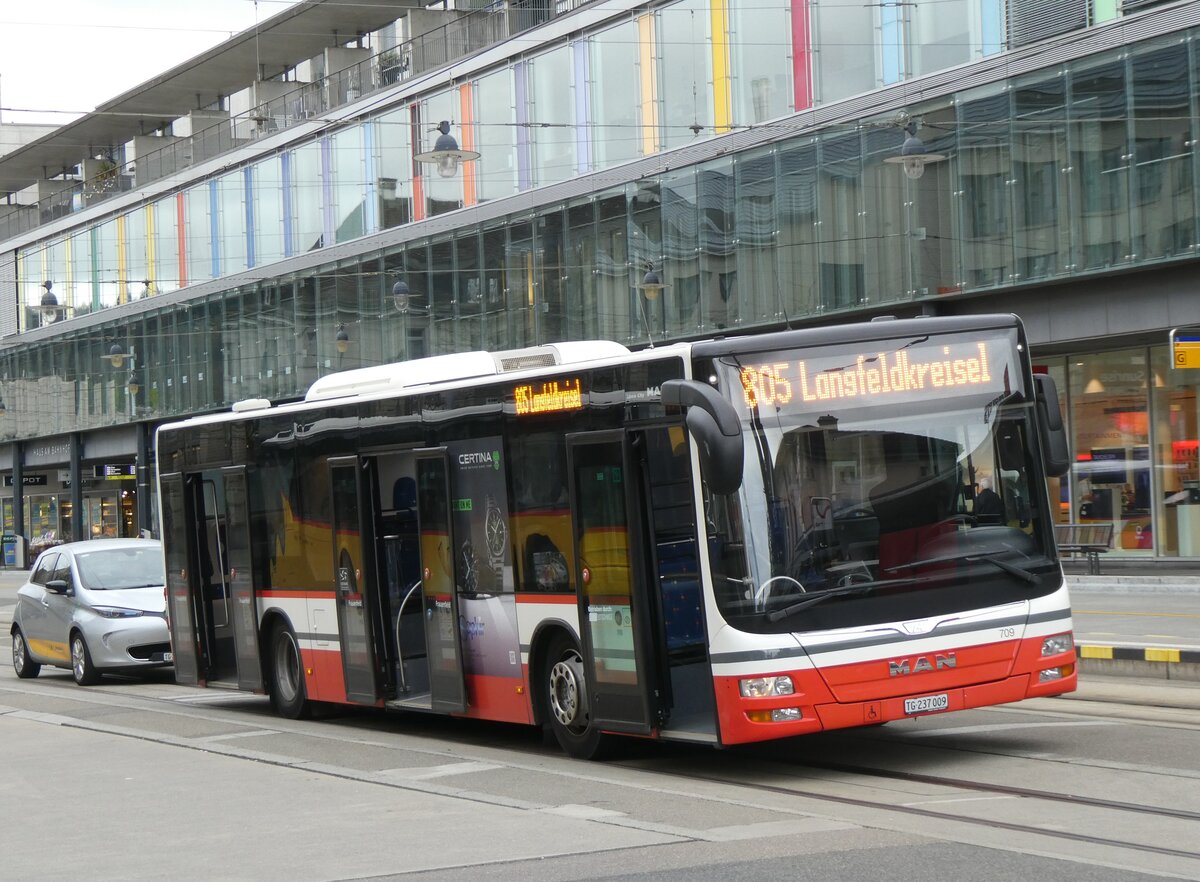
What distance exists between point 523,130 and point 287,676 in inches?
974

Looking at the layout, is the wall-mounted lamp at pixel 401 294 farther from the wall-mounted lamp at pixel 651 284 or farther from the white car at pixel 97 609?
the white car at pixel 97 609

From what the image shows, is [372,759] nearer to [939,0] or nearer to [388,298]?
[939,0]

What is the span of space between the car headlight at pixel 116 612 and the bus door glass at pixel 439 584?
313 inches

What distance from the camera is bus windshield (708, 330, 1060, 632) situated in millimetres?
9812

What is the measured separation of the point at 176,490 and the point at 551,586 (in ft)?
22.8

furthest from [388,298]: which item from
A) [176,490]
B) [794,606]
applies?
[794,606]

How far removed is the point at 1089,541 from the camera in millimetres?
27984

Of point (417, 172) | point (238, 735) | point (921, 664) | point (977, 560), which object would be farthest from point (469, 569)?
point (417, 172)

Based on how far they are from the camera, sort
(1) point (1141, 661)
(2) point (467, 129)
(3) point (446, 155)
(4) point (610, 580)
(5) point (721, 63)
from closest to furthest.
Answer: (4) point (610, 580) → (1) point (1141, 661) → (3) point (446, 155) → (5) point (721, 63) → (2) point (467, 129)

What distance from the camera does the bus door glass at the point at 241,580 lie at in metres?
15.8

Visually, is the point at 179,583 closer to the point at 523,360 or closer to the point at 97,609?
the point at 97,609

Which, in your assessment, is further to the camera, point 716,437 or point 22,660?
point 22,660

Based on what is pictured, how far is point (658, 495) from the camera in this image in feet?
34.5

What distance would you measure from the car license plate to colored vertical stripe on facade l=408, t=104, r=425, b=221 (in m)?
33.5
